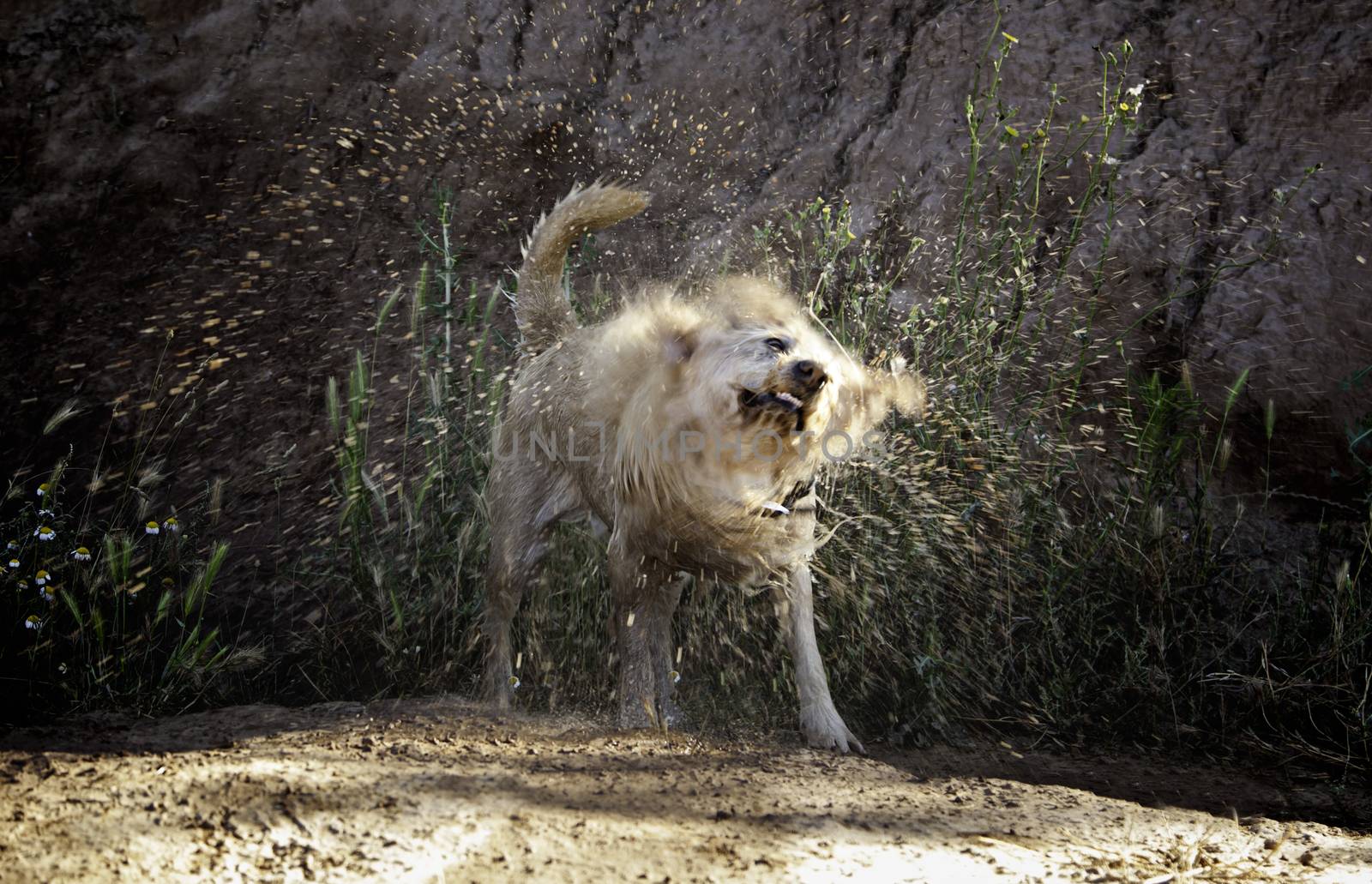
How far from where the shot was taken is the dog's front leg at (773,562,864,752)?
352 cm

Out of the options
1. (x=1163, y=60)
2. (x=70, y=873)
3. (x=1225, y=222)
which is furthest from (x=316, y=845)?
(x=1163, y=60)

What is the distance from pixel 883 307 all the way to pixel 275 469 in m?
2.65

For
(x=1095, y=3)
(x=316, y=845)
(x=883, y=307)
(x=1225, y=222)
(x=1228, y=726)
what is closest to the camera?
(x=316, y=845)

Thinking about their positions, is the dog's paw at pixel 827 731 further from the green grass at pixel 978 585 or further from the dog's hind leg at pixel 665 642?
the dog's hind leg at pixel 665 642

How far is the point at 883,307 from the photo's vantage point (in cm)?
448

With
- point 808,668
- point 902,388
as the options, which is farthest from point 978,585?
point 902,388

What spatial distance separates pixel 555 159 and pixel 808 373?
3.02 m

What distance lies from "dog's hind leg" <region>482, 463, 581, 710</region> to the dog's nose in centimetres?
141

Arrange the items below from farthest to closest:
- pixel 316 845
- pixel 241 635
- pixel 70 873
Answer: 1. pixel 241 635
2. pixel 316 845
3. pixel 70 873

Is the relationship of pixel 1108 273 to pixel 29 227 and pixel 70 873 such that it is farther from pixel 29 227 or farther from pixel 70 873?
pixel 29 227

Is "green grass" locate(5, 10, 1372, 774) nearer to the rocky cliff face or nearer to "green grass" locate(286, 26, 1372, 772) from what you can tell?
"green grass" locate(286, 26, 1372, 772)

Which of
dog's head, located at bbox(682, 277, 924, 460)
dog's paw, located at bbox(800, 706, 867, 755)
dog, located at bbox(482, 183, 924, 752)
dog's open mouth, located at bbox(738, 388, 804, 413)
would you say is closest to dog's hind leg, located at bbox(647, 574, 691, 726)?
dog, located at bbox(482, 183, 924, 752)

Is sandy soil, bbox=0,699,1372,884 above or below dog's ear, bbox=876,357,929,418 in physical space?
below

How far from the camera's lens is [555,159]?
18.4 ft
